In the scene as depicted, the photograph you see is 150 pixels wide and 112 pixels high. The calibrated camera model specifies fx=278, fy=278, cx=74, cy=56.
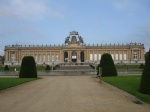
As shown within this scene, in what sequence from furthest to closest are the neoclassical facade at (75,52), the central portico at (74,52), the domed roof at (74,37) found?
the domed roof at (74,37), the central portico at (74,52), the neoclassical facade at (75,52)

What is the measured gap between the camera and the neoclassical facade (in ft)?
306

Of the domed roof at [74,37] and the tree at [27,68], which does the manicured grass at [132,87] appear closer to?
the tree at [27,68]

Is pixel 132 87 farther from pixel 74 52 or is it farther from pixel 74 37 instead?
pixel 74 37

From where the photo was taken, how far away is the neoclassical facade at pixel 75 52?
93.3m

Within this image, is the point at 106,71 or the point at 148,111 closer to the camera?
the point at 148,111

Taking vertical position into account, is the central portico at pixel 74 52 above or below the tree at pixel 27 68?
above

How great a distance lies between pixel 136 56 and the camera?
305 feet

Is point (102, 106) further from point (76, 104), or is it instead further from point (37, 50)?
point (37, 50)

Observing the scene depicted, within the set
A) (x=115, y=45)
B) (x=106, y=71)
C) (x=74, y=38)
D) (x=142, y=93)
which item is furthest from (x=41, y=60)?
(x=142, y=93)

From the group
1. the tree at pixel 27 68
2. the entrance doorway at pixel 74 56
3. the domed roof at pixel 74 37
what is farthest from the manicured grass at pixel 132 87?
the domed roof at pixel 74 37

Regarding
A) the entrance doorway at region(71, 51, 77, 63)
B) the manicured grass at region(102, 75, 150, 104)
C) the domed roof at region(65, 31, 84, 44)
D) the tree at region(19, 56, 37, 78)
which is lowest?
the manicured grass at region(102, 75, 150, 104)

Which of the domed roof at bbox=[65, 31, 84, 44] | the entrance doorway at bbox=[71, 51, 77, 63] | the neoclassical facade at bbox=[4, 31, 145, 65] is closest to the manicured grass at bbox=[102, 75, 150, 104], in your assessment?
the neoclassical facade at bbox=[4, 31, 145, 65]

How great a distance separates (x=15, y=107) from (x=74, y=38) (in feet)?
310

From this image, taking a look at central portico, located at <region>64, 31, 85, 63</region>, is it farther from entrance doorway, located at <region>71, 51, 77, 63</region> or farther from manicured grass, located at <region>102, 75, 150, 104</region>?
manicured grass, located at <region>102, 75, 150, 104</region>
